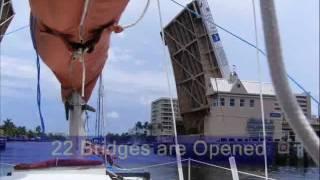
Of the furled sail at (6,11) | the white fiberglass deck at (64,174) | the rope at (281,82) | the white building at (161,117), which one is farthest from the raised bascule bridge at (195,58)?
the rope at (281,82)

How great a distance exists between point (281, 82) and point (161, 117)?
43221 mm

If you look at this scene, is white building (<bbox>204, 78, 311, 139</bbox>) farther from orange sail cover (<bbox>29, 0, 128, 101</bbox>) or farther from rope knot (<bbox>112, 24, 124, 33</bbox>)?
rope knot (<bbox>112, 24, 124, 33</bbox>)

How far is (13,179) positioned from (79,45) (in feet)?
2.02

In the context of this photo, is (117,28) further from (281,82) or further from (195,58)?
(195,58)

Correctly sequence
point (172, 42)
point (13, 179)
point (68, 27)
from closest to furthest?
point (68, 27) < point (13, 179) < point (172, 42)

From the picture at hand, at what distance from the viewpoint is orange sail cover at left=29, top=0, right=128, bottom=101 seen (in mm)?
1834

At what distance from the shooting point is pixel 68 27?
196 cm

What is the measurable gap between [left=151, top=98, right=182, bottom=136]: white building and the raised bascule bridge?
8.20 metres

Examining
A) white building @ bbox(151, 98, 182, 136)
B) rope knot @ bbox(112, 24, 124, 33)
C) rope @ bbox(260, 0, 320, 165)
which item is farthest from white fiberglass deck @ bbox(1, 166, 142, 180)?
white building @ bbox(151, 98, 182, 136)

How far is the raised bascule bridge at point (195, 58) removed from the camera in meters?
26.9

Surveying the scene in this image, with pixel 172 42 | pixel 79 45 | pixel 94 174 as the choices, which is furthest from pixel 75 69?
pixel 172 42

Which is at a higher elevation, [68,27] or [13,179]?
[68,27]

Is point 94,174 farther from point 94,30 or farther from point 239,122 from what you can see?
point 239,122

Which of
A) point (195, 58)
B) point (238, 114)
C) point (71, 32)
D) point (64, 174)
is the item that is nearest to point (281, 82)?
point (71, 32)
